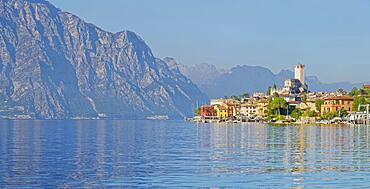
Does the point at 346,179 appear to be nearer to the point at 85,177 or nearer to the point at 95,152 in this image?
the point at 85,177

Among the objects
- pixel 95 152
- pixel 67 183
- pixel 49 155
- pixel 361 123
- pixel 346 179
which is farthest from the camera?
pixel 361 123

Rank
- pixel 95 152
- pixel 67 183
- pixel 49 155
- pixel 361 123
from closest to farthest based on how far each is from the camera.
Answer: pixel 67 183, pixel 49 155, pixel 95 152, pixel 361 123

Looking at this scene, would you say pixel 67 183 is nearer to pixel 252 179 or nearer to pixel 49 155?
pixel 252 179

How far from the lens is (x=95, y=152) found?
207 ft

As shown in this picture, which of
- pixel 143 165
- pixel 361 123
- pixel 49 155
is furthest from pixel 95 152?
pixel 361 123

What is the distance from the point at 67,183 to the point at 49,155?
65.7 ft

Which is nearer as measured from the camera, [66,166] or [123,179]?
[123,179]

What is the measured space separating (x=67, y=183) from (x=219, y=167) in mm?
12195

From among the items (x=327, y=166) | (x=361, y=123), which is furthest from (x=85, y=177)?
(x=361, y=123)

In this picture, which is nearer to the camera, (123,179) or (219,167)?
(123,179)

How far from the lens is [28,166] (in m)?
47.7

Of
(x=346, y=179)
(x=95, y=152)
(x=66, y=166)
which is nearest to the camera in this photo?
(x=346, y=179)

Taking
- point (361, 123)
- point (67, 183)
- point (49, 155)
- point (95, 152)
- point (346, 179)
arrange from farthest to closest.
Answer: point (361, 123) < point (95, 152) < point (49, 155) < point (346, 179) < point (67, 183)

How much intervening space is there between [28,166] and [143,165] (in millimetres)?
6870
